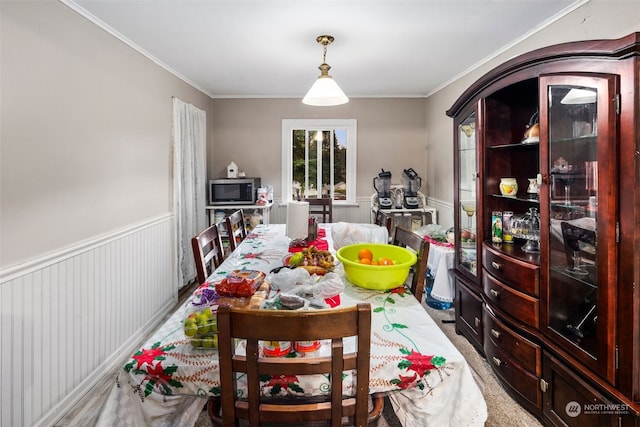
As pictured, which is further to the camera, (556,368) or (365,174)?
(365,174)

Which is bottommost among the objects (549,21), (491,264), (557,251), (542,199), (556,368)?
(556,368)

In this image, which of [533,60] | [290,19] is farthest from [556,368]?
[290,19]

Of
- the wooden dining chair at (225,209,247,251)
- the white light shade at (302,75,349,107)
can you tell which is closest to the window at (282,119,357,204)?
the wooden dining chair at (225,209,247,251)

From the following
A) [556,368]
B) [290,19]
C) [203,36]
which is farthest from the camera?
[203,36]

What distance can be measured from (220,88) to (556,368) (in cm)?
422

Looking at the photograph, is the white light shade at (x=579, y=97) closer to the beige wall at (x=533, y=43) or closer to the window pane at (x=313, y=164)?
the beige wall at (x=533, y=43)

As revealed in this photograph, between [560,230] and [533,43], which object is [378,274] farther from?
[533,43]

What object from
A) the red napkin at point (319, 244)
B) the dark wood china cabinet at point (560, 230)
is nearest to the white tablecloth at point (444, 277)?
the dark wood china cabinet at point (560, 230)

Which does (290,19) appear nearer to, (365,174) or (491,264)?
(491,264)

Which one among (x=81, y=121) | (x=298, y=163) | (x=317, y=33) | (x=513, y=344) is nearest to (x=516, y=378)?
(x=513, y=344)

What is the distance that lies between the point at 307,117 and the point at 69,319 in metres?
3.62

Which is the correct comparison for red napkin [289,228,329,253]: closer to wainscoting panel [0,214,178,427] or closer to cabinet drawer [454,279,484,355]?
cabinet drawer [454,279,484,355]

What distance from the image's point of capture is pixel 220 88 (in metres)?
4.29

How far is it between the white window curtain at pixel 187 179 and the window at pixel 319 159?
1.14 m
